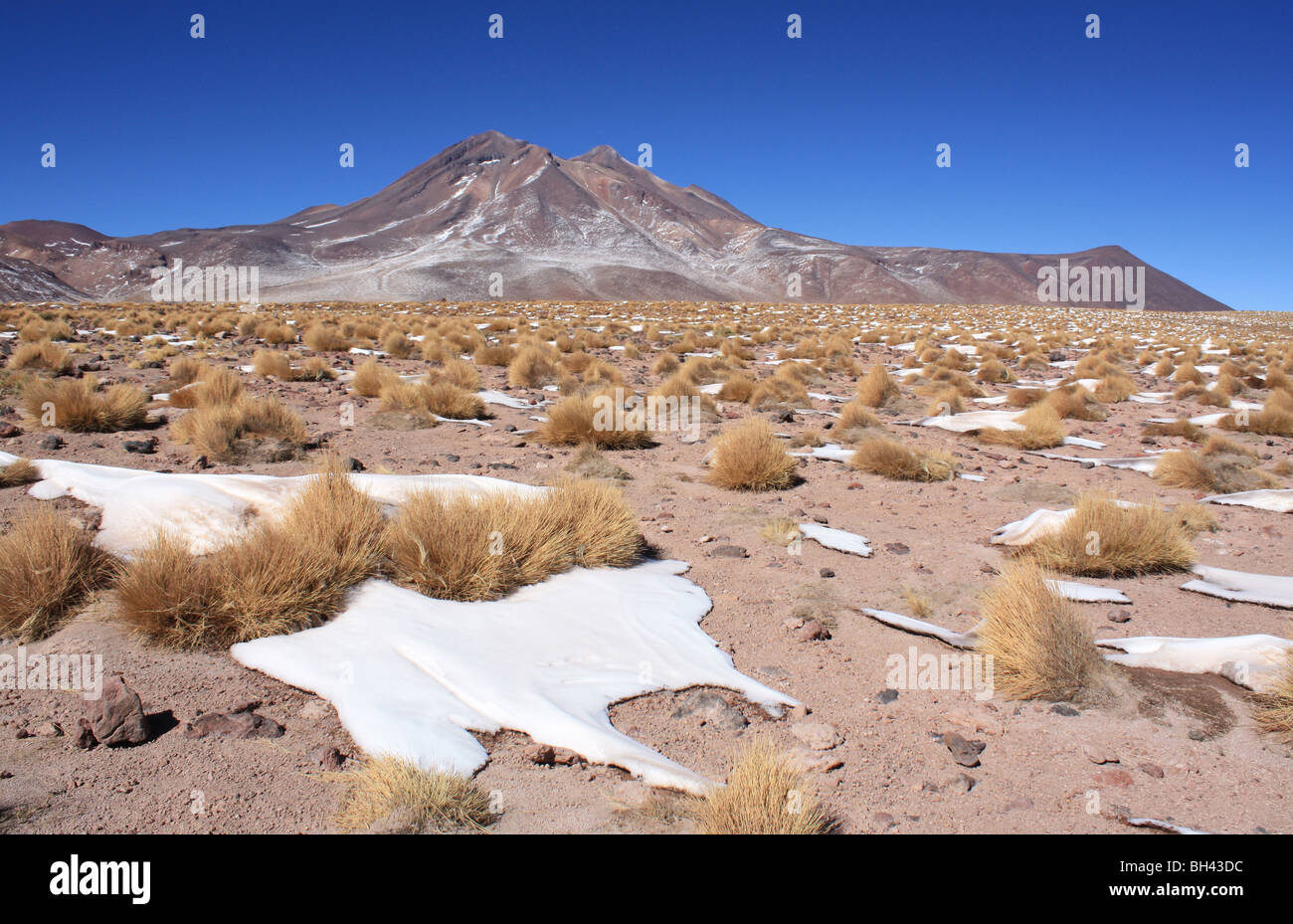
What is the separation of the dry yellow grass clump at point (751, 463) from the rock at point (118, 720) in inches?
178

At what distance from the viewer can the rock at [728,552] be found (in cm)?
466

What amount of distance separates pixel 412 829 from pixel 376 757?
0.34m

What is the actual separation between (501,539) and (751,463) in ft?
9.43

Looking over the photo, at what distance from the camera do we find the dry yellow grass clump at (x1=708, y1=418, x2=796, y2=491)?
616 centimetres

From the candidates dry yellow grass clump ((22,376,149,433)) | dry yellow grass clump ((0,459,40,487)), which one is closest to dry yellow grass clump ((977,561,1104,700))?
dry yellow grass clump ((0,459,40,487))

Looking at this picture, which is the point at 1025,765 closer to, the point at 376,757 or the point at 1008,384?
the point at 376,757

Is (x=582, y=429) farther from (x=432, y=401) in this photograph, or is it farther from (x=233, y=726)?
(x=233, y=726)

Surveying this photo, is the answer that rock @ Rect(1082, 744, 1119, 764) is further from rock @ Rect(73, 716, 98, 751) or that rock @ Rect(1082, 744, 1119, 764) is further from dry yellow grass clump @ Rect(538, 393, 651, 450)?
dry yellow grass clump @ Rect(538, 393, 651, 450)

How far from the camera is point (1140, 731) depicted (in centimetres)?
268

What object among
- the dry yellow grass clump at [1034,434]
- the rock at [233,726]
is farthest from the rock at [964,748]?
the dry yellow grass clump at [1034,434]
